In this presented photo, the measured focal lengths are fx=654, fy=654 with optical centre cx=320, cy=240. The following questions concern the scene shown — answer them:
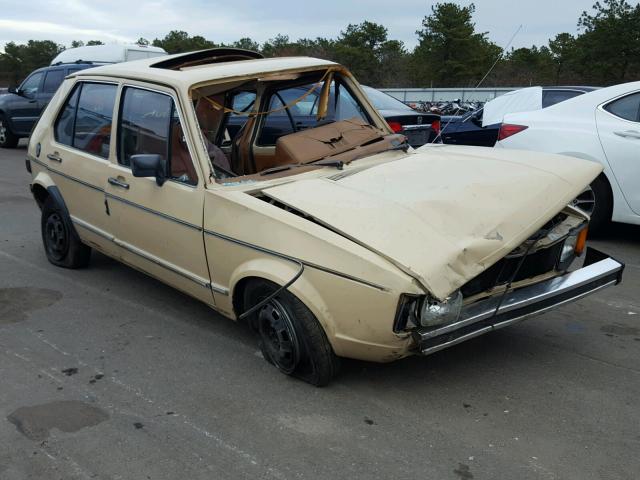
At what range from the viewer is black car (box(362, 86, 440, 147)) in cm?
860

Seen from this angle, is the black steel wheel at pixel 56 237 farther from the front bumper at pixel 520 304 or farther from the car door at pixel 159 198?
the front bumper at pixel 520 304

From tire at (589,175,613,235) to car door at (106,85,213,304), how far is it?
4175 mm

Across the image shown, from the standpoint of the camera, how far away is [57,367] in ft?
12.9

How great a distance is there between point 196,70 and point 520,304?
2.69 metres

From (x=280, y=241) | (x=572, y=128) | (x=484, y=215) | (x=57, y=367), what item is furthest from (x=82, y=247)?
(x=572, y=128)

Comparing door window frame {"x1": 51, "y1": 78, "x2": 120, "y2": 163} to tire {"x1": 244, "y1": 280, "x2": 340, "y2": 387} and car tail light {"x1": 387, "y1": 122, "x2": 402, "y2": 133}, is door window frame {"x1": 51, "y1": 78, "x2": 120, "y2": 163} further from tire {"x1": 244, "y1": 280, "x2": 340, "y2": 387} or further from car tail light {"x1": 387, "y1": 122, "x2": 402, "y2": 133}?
car tail light {"x1": 387, "y1": 122, "x2": 402, "y2": 133}

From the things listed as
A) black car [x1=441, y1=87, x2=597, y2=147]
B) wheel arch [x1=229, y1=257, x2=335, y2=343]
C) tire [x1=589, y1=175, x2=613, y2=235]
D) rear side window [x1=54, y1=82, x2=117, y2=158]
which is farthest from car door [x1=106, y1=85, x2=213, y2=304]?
black car [x1=441, y1=87, x2=597, y2=147]

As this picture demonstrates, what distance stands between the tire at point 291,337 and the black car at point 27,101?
12360 mm

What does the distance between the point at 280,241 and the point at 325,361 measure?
0.68m

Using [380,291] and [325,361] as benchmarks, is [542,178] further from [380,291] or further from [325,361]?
[325,361]

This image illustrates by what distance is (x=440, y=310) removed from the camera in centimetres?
317

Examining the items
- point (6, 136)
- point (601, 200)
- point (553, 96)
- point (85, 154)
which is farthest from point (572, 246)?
point (6, 136)

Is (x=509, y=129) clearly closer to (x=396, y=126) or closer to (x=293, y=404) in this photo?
(x=396, y=126)

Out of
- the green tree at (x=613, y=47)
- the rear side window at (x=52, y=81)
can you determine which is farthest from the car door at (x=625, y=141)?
the green tree at (x=613, y=47)
